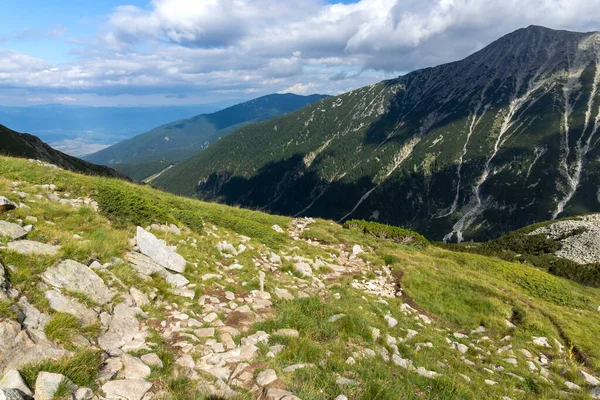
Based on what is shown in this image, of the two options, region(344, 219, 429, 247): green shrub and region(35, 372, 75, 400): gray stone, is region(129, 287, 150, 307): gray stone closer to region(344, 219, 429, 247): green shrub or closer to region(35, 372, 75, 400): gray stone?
region(35, 372, 75, 400): gray stone

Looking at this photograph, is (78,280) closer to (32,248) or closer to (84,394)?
(32,248)

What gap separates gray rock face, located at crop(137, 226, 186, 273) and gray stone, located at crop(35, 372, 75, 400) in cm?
547

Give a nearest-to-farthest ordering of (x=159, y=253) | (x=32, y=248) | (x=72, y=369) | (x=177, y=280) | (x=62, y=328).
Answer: (x=72, y=369) → (x=62, y=328) → (x=32, y=248) → (x=177, y=280) → (x=159, y=253)

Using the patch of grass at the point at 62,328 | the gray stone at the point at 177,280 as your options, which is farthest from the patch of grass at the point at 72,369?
the gray stone at the point at 177,280

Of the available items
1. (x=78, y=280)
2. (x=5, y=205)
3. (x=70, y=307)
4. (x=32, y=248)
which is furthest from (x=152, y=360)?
(x=5, y=205)

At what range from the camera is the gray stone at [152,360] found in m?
5.71

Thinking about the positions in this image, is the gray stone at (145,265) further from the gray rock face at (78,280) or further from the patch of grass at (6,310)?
the patch of grass at (6,310)

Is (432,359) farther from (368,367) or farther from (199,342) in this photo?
(199,342)

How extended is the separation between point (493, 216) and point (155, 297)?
765ft

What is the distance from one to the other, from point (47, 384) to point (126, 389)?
1.08 meters

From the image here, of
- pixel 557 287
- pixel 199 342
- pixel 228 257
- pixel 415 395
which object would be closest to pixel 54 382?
pixel 199 342

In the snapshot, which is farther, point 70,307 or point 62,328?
point 70,307

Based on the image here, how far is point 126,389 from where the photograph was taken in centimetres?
486

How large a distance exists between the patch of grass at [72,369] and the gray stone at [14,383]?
193 mm
